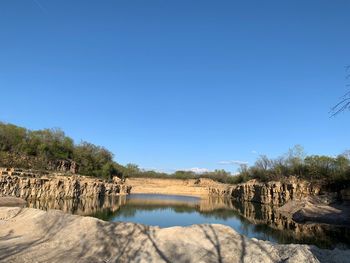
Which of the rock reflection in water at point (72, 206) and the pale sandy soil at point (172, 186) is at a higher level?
the pale sandy soil at point (172, 186)

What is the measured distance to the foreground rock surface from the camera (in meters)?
12.8

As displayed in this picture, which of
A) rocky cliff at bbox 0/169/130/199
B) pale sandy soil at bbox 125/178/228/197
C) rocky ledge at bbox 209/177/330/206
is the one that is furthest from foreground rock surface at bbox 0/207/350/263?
pale sandy soil at bbox 125/178/228/197

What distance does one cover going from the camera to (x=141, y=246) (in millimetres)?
13734

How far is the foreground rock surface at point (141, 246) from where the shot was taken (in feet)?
42.0

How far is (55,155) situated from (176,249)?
72.6 meters

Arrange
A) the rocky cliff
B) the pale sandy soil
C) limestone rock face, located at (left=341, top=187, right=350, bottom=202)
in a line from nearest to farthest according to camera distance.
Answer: the rocky cliff → limestone rock face, located at (left=341, top=187, right=350, bottom=202) → the pale sandy soil

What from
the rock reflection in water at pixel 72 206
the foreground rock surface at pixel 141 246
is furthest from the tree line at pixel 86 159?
the foreground rock surface at pixel 141 246

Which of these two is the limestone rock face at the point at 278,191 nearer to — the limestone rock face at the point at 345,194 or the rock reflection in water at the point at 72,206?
the limestone rock face at the point at 345,194

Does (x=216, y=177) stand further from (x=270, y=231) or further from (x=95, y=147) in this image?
(x=270, y=231)

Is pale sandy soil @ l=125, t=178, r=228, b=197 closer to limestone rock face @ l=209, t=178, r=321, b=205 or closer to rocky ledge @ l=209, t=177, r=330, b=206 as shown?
limestone rock face @ l=209, t=178, r=321, b=205

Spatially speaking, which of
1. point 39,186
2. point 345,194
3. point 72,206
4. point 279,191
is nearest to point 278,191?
point 279,191

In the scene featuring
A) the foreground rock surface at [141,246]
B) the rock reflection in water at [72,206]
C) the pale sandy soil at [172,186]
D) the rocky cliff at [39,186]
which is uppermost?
the pale sandy soil at [172,186]

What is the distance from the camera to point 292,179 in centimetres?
6119

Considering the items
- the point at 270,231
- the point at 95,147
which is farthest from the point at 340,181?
the point at 95,147
